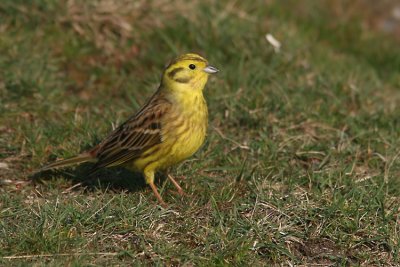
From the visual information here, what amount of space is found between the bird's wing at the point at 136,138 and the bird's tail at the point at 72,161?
78mm

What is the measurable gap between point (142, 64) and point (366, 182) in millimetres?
2968

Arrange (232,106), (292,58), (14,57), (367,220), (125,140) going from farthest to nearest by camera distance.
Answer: (292,58) < (14,57) < (232,106) < (125,140) < (367,220)

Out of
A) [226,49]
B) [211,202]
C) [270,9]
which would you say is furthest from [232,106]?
[270,9]

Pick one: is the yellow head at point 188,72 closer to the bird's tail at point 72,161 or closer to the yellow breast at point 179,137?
the yellow breast at point 179,137

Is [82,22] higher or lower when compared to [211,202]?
higher

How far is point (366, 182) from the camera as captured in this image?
232 inches

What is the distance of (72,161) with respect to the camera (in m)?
5.93

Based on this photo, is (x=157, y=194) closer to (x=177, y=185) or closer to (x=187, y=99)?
(x=177, y=185)

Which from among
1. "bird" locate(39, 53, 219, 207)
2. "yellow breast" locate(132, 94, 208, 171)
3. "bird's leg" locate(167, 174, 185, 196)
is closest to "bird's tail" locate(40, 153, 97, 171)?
"bird" locate(39, 53, 219, 207)

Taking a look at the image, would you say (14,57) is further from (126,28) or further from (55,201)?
(55,201)

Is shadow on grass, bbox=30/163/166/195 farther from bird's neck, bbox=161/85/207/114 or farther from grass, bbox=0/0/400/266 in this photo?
bird's neck, bbox=161/85/207/114

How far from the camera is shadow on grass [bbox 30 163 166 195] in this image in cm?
598

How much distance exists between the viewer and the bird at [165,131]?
564 cm

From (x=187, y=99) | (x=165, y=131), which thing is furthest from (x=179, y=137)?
(x=187, y=99)
